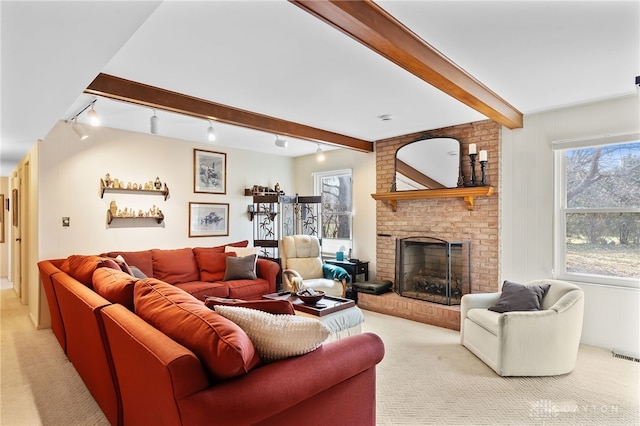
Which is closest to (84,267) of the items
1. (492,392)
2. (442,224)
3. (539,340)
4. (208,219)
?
(208,219)

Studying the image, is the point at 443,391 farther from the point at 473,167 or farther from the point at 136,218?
the point at 136,218

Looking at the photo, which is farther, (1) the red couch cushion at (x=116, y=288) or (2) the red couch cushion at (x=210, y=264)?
(2) the red couch cushion at (x=210, y=264)

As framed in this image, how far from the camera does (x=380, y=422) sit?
2307mm

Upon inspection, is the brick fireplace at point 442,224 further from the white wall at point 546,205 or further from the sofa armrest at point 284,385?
the sofa armrest at point 284,385

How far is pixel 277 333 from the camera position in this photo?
61.9 inches

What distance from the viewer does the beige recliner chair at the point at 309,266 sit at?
484 centimetres

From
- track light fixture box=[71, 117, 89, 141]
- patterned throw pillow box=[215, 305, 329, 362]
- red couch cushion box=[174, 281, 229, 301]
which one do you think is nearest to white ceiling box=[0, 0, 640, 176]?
track light fixture box=[71, 117, 89, 141]

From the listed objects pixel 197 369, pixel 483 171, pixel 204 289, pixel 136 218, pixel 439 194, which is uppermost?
pixel 483 171

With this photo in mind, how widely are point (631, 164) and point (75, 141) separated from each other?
5.97m

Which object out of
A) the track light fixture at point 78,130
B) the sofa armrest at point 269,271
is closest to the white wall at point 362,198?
the sofa armrest at point 269,271

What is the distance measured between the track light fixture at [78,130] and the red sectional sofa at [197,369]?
103 inches

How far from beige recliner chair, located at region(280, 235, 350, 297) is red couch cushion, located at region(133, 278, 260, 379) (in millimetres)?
2966

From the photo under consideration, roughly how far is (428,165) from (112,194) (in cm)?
412

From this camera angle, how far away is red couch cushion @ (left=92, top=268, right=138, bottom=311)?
2.16 meters
